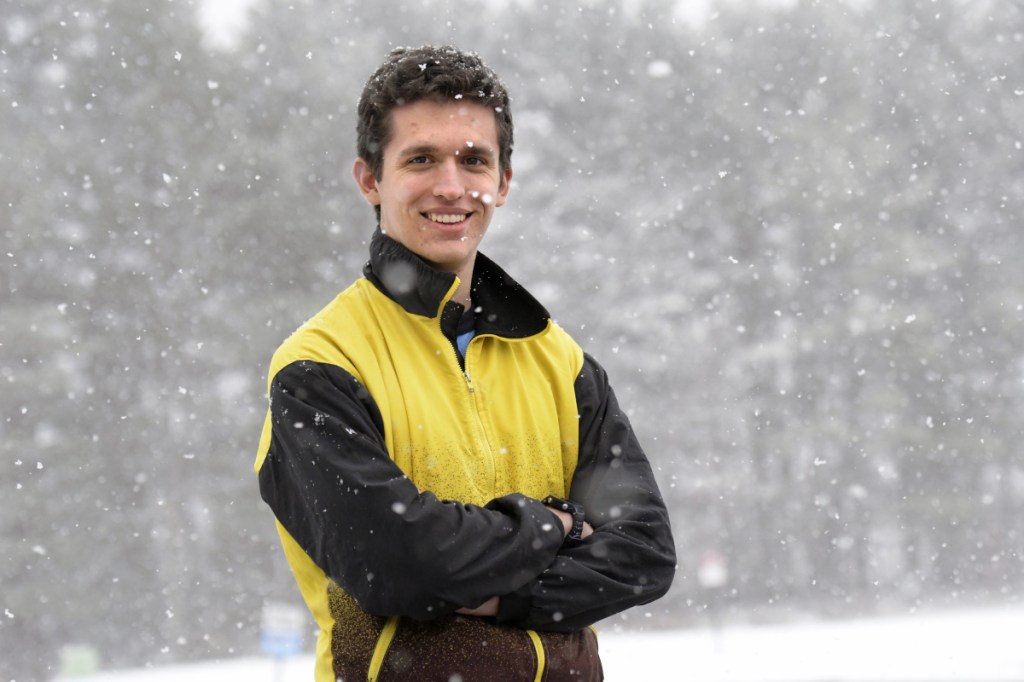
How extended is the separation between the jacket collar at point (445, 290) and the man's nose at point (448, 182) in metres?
0.14

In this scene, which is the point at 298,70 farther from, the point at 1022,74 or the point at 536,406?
the point at 536,406

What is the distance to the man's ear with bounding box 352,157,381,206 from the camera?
2355 mm

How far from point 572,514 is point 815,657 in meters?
13.0

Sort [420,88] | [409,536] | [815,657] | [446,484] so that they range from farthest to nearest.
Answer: [815,657] < [420,88] < [446,484] < [409,536]

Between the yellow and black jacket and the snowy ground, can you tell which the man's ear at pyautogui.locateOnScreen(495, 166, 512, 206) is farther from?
the snowy ground

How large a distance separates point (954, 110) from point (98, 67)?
60.1 ft

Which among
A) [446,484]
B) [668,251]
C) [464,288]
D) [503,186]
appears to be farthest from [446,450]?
[668,251]

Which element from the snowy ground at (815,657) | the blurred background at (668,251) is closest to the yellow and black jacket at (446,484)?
the snowy ground at (815,657)

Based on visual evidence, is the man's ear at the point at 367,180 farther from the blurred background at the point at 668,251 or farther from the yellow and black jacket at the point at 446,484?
the blurred background at the point at 668,251

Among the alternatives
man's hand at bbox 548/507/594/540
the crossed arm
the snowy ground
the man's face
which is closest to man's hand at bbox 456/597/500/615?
the crossed arm

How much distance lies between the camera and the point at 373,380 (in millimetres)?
2107

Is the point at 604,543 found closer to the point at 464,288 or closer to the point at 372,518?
the point at 372,518

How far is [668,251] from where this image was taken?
1003 inches

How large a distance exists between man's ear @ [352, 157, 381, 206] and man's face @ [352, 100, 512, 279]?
0.07 meters
